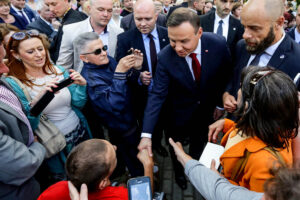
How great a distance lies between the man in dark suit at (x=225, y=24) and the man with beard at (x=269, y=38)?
8.43ft

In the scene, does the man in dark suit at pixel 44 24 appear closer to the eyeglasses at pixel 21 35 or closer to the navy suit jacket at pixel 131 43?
the navy suit jacket at pixel 131 43

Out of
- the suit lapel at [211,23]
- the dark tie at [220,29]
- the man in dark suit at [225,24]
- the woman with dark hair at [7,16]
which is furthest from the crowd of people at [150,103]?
the woman with dark hair at [7,16]

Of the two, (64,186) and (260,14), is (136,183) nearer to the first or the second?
(64,186)

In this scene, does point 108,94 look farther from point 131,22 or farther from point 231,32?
point 231,32

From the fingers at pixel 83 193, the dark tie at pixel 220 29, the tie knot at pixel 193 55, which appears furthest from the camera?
the dark tie at pixel 220 29

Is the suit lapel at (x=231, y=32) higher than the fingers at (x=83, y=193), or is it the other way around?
the suit lapel at (x=231, y=32)

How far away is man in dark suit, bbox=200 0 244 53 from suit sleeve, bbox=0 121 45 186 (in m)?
4.63

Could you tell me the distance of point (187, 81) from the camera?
2.68 m

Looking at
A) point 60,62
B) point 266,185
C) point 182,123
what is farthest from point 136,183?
point 60,62

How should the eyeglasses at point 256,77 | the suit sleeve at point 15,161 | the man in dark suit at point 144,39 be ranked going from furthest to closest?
the man in dark suit at point 144,39
the suit sleeve at point 15,161
the eyeglasses at point 256,77

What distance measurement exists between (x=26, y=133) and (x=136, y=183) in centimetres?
114

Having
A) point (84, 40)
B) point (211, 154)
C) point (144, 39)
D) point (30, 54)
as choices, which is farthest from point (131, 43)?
point (211, 154)

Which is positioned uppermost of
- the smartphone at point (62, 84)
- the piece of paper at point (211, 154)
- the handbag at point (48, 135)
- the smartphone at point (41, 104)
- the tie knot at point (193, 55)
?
the tie knot at point (193, 55)

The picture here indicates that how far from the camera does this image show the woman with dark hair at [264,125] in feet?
4.25
